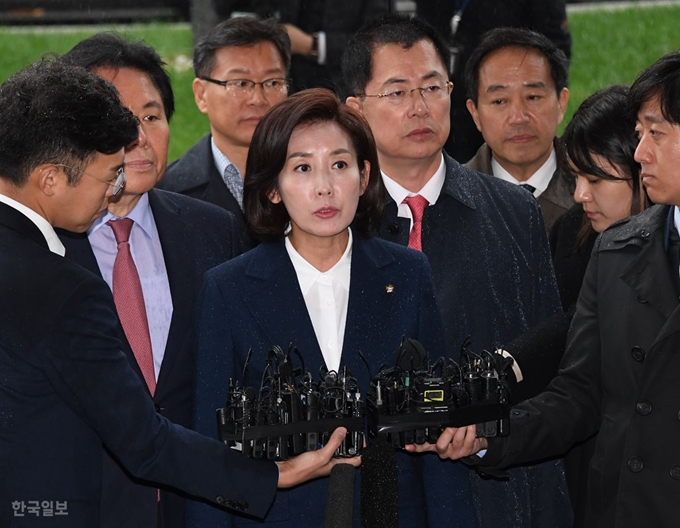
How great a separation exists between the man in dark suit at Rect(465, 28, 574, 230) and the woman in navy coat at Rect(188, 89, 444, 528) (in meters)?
1.64

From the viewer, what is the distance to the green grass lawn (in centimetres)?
1274

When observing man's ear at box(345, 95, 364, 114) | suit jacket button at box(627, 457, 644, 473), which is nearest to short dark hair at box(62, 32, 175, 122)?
man's ear at box(345, 95, 364, 114)

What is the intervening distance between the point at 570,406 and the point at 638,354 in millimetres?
348

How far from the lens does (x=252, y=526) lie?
340cm

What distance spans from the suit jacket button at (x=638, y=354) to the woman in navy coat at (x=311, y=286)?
21.9 inches

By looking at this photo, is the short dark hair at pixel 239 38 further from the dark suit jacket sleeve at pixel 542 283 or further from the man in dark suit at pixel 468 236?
the dark suit jacket sleeve at pixel 542 283

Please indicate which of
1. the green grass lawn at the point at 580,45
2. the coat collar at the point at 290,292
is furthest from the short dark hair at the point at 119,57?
the green grass lawn at the point at 580,45

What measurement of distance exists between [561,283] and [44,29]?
459 inches

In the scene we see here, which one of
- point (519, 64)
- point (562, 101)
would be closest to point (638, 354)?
point (519, 64)

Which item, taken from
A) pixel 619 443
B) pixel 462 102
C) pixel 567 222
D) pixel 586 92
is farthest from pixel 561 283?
pixel 586 92

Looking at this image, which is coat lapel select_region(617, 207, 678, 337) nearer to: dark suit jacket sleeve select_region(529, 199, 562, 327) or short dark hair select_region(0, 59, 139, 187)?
dark suit jacket sleeve select_region(529, 199, 562, 327)

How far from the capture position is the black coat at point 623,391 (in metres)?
3.35

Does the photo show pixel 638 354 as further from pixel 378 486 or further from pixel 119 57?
pixel 119 57

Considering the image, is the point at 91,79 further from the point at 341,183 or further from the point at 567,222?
the point at 567,222
